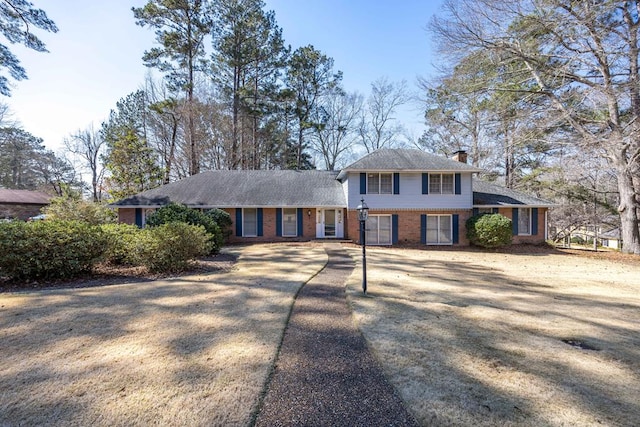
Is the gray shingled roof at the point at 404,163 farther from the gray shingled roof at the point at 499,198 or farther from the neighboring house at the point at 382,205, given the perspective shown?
the gray shingled roof at the point at 499,198

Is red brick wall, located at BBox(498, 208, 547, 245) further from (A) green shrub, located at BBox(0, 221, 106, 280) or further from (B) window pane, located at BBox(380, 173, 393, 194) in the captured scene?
(A) green shrub, located at BBox(0, 221, 106, 280)

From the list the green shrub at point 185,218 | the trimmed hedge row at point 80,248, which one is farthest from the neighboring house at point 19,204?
the trimmed hedge row at point 80,248

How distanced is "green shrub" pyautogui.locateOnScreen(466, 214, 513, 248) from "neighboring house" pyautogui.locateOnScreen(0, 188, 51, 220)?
36941mm

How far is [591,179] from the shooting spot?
1731 centimetres

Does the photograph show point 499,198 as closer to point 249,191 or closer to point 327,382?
point 249,191

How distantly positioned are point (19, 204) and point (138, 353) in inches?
1506

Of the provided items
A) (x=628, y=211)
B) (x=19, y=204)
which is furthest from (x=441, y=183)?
(x=19, y=204)

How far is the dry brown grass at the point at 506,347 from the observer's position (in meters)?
2.53

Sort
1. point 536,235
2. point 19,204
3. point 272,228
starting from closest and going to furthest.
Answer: point 536,235
point 272,228
point 19,204

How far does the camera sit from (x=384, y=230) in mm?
15859

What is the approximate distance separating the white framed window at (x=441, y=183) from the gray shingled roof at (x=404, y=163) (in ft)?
1.61

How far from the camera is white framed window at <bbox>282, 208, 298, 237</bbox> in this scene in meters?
16.4

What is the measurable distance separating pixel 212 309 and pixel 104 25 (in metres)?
12.0

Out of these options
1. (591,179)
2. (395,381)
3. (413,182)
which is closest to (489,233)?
(413,182)
